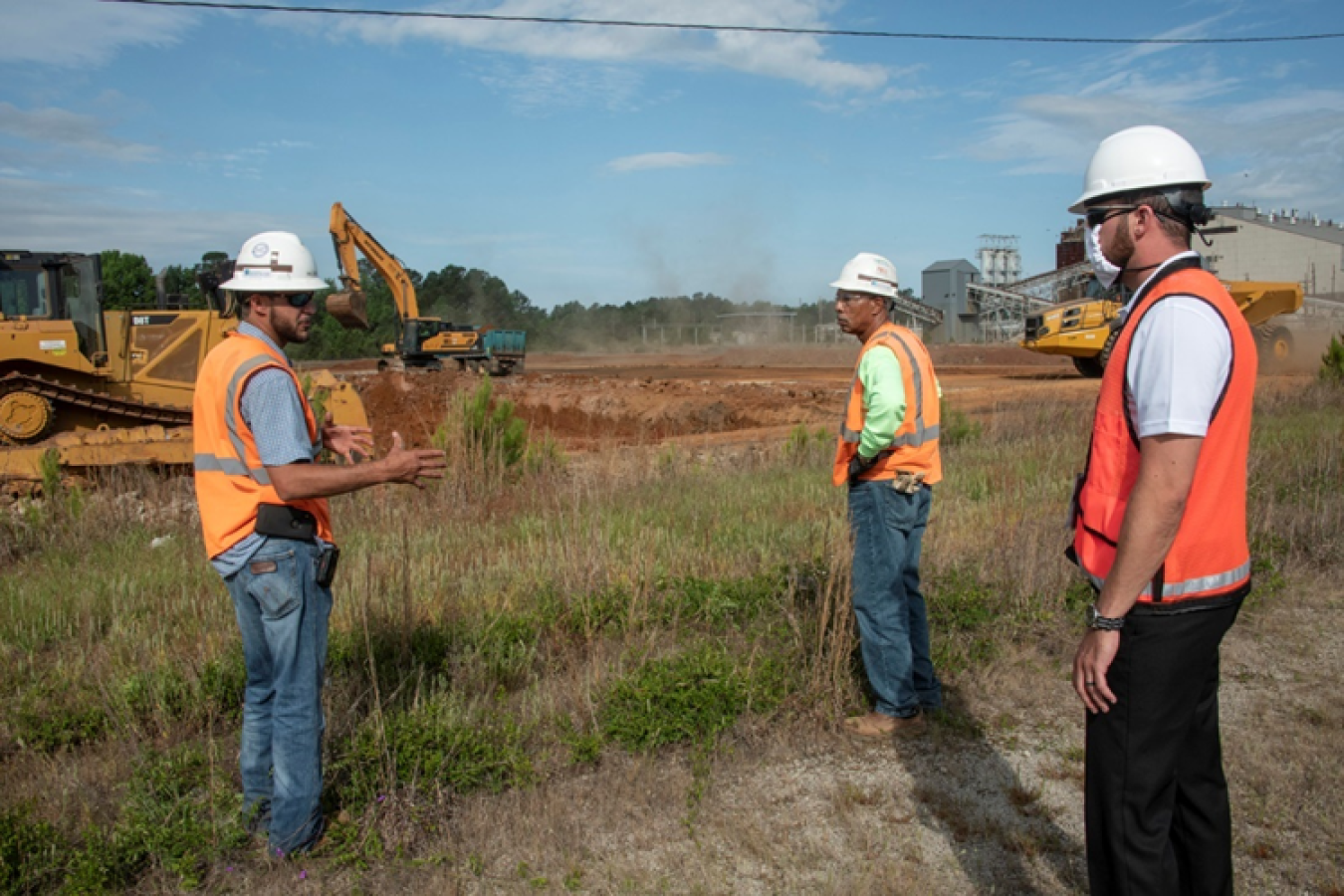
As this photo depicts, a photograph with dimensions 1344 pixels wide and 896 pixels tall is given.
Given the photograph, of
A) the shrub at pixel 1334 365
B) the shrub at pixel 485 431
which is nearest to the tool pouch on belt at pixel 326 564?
the shrub at pixel 485 431

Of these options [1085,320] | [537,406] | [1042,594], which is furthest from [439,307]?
[1042,594]

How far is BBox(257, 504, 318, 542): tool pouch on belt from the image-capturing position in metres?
3.47

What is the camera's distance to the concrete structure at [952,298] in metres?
59.9

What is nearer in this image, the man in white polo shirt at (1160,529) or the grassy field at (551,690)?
the man in white polo shirt at (1160,529)

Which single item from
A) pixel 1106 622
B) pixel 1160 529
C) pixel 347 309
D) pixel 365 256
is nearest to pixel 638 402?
pixel 365 256

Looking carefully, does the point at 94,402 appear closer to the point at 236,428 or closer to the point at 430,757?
the point at 430,757

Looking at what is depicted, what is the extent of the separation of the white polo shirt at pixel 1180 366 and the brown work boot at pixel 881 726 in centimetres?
267

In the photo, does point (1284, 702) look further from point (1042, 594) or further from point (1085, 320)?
point (1085, 320)

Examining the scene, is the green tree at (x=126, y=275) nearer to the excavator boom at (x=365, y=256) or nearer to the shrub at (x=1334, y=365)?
the excavator boom at (x=365, y=256)

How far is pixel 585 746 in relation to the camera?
176 inches

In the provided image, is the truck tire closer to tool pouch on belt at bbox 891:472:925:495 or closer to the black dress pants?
tool pouch on belt at bbox 891:472:925:495

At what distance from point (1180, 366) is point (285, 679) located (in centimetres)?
298

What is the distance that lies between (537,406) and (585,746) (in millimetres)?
21401

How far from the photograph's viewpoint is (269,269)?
3676 mm
